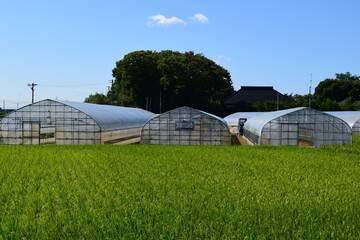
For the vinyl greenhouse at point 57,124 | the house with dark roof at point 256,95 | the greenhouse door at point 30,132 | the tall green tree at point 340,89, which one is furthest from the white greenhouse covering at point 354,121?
the tall green tree at point 340,89

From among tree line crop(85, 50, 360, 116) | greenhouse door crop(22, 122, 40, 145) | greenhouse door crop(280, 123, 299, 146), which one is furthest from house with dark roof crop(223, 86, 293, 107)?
greenhouse door crop(22, 122, 40, 145)

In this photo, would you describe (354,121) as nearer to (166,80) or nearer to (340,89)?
(166,80)

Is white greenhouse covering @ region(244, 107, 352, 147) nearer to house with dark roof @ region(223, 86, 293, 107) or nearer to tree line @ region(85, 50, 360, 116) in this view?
tree line @ region(85, 50, 360, 116)

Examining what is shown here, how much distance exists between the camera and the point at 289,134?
83.7 feet

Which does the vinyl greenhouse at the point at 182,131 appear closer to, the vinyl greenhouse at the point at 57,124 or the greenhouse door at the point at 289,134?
the vinyl greenhouse at the point at 57,124

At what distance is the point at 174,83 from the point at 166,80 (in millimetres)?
1414

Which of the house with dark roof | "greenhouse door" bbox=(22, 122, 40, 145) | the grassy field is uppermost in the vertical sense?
the house with dark roof

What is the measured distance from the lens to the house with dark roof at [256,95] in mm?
73250

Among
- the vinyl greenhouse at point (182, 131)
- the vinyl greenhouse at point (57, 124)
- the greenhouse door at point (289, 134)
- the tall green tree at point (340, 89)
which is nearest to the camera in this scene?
the vinyl greenhouse at point (57, 124)

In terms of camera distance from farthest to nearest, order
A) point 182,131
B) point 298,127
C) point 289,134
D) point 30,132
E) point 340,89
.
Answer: point 340,89, point 182,131, point 30,132, point 289,134, point 298,127

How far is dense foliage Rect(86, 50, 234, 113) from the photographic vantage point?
195 ft

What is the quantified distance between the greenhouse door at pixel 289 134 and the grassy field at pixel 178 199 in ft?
30.5

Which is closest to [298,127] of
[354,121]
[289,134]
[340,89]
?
[289,134]

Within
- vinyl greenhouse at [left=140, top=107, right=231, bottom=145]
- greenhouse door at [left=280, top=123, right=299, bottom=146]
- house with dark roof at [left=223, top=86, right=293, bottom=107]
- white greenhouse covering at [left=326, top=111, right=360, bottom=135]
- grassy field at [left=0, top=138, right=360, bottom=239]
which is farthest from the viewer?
house with dark roof at [left=223, top=86, right=293, bottom=107]
